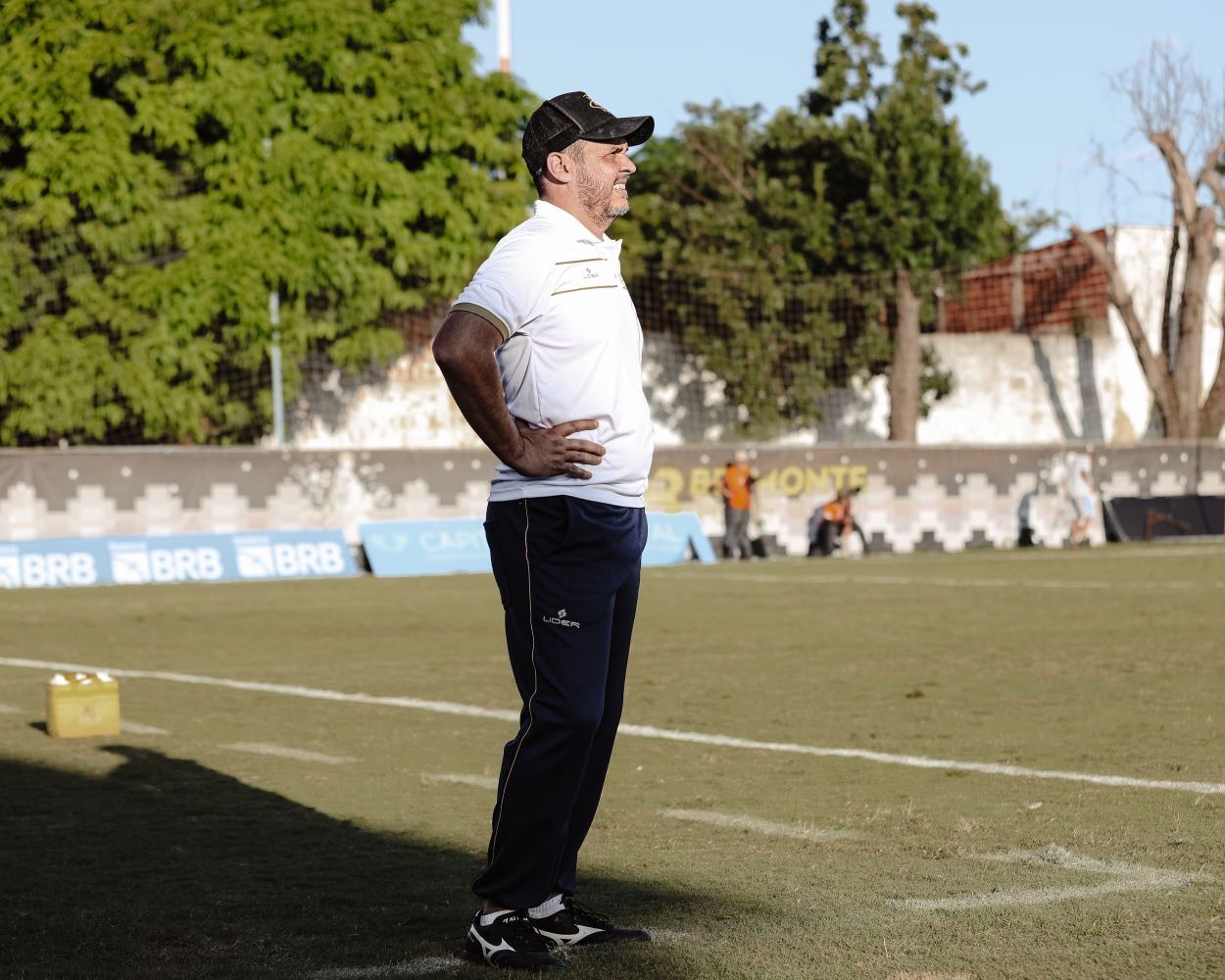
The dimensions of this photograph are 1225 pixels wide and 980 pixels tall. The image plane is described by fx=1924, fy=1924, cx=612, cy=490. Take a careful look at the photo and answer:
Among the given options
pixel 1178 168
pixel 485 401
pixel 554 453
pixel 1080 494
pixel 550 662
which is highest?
pixel 1178 168

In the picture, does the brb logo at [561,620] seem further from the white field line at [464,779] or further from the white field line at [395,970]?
the white field line at [464,779]

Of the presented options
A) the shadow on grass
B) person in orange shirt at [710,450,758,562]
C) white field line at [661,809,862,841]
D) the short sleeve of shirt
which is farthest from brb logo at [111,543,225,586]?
the short sleeve of shirt

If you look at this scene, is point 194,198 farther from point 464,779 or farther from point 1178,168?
point 464,779

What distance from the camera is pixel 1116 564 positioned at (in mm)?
25562

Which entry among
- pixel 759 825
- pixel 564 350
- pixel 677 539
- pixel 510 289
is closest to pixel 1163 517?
pixel 677 539

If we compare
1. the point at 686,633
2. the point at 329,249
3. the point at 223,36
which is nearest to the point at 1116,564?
the point at 686,633

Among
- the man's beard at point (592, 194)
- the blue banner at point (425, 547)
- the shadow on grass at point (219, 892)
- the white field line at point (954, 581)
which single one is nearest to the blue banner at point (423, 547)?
the blue banner at point (425, 547)

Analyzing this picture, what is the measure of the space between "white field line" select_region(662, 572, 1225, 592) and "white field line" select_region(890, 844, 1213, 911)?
14634 mm

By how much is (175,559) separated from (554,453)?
72.3 feet

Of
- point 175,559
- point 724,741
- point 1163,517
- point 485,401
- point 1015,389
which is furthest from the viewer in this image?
point 1015,389

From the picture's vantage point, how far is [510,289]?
182 inches

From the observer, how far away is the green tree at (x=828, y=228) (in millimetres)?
39844

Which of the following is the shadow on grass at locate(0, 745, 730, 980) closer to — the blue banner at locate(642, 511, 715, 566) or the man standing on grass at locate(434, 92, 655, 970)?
the man standing on grass at locate(434, 92, 655, 970)

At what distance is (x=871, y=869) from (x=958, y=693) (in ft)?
16.9
